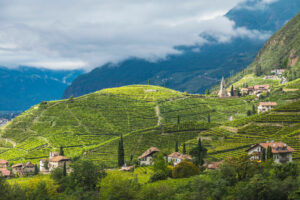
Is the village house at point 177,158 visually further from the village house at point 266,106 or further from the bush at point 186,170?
the village house at point 266,106

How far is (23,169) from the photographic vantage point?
13350cm

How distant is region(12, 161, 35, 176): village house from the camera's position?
13262 centimetres

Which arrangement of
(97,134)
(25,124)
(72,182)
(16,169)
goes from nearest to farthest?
(72,182), (16,169), (97,134), (25,124)

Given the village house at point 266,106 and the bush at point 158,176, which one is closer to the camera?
the bush at point 158,176

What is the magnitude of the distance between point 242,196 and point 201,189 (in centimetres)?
806

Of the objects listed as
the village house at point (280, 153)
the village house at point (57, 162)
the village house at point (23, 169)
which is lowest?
the village house at point (23, 169)

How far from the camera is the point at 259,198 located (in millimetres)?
65250

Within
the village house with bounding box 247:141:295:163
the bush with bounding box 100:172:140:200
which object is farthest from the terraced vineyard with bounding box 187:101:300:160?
the bush with bounding box 100:172:140:200

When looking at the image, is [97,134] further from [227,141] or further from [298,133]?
[298,133]

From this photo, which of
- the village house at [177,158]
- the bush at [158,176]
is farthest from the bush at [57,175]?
the village house at [177,158]

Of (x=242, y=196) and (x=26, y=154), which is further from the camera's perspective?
(x=26, y=154)

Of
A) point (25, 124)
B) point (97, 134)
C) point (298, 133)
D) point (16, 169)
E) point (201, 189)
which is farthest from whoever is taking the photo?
point (25, 124)

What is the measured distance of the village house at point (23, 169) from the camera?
13262cm

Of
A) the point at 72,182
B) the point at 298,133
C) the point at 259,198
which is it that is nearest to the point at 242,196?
the point at 259,198
